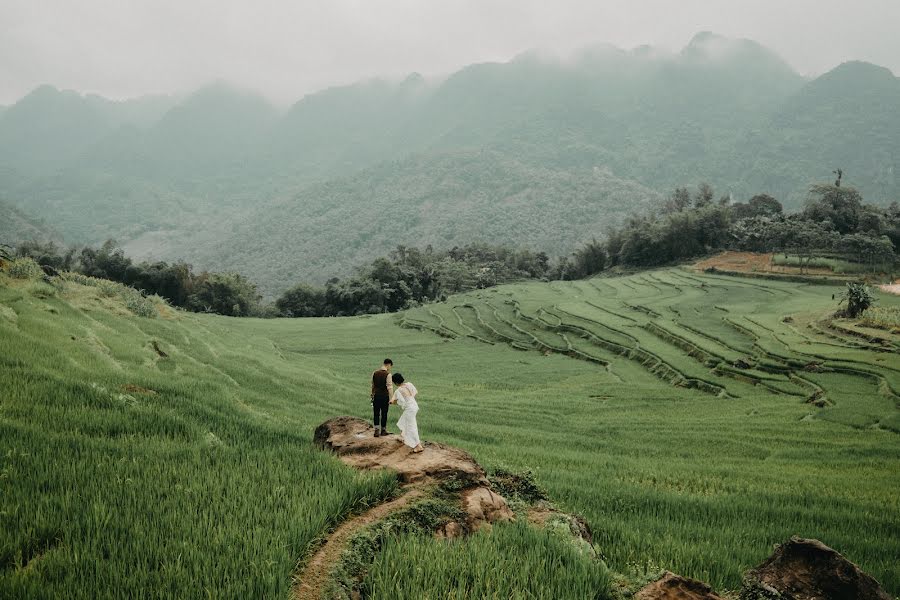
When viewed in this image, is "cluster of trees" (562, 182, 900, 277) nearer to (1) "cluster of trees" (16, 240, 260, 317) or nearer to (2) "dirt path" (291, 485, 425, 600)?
(1) "cluster of trees" (16, 240, 260, 317)

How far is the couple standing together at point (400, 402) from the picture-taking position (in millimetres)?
8086

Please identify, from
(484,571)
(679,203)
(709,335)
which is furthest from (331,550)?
(679,203)

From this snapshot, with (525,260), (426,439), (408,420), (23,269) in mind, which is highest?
(525,260)

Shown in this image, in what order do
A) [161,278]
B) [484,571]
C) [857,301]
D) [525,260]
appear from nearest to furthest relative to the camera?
[484,571] < [857,301] < [161,278] < [525,260]

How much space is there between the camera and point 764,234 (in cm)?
8788

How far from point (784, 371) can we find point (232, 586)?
3732 centimetres

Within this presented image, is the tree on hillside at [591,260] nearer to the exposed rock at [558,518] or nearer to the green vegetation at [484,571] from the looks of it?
the exposed rock at [558,518]

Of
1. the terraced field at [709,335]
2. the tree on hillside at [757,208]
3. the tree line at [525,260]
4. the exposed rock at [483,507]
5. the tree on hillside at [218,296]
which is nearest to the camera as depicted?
the exposed rock at [483,507]

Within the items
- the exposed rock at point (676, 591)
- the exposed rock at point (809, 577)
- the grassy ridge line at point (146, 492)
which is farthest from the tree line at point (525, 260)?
the exposed rock at point (809, 577)

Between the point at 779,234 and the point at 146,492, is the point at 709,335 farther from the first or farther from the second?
the point at 779,234

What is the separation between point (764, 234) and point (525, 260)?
50.6 m

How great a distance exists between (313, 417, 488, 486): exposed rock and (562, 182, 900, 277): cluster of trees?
86.0 m

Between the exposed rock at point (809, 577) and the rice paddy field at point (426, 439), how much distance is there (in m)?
0.84

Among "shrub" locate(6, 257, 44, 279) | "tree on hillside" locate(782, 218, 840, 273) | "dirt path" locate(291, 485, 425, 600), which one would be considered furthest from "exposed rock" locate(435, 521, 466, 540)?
"tree on hillside" locate(782, 218, 840, 273)
